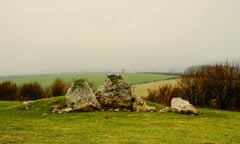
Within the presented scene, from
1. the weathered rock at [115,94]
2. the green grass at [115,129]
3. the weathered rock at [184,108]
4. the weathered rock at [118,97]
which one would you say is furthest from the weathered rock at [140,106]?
the green grass at [115,129]

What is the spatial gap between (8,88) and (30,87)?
222 cm

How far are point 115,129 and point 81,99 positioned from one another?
7.41 m

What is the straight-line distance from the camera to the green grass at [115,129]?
1216 centimetres

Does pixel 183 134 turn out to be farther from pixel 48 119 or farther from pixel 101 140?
pixel 48 119

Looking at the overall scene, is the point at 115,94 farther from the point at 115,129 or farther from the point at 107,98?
Result: the point at 115,129

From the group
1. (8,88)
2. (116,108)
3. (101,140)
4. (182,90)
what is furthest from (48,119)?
(8,88)

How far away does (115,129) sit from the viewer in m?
14.6

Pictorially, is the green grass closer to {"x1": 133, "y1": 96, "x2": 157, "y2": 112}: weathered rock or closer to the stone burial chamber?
the stone burial chamber

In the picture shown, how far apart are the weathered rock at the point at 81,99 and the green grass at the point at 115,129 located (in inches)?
42.2

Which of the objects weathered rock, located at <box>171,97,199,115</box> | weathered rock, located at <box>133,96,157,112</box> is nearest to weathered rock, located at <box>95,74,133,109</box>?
weathered rock, located at <box>133,96,157,112</box>

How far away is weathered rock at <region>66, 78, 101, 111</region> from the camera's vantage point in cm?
2127

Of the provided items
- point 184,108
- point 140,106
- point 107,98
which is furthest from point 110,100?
point 184,108

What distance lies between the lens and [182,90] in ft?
107

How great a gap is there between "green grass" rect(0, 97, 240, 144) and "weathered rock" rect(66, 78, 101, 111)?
1.07 meters
